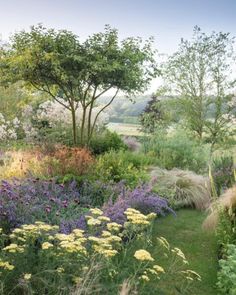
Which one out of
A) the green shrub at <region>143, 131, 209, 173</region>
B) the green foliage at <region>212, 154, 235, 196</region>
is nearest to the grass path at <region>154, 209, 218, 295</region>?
the green foliage at <region>212, 154, 235, 196</region>

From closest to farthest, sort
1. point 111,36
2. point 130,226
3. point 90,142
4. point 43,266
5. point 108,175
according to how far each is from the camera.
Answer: point 43,266 → point 130,226 → point 108,175 → point 111,36 → point 90,142

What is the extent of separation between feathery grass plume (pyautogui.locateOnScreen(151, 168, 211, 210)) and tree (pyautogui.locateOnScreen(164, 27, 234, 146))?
1315cm

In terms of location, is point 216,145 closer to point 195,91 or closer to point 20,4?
point 195,91

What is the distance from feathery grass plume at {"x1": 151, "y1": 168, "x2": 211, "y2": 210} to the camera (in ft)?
25.4

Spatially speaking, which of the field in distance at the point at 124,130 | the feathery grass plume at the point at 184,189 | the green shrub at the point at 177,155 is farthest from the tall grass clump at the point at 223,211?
the field in distance at the point at 124,130

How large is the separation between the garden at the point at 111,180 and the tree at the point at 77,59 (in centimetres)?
3

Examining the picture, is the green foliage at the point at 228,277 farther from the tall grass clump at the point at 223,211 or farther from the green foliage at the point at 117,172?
the green foliage at the point at 117,172

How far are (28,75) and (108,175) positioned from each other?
4572 millimetres

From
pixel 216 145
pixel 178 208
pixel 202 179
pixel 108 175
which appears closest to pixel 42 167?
pixel 108 175

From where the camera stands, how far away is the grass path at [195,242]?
459cm

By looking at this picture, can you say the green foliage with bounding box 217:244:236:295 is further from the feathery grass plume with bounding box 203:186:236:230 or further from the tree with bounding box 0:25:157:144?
the tree with bounding box 0:25:157:144

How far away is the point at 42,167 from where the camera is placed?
300 inches

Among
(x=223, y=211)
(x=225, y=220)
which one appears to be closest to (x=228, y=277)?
(x=225, y=220)

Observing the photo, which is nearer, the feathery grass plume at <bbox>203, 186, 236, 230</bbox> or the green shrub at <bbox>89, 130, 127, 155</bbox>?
the feathery grass plume at <bbox>203, 186, 236, 230</bbox>
